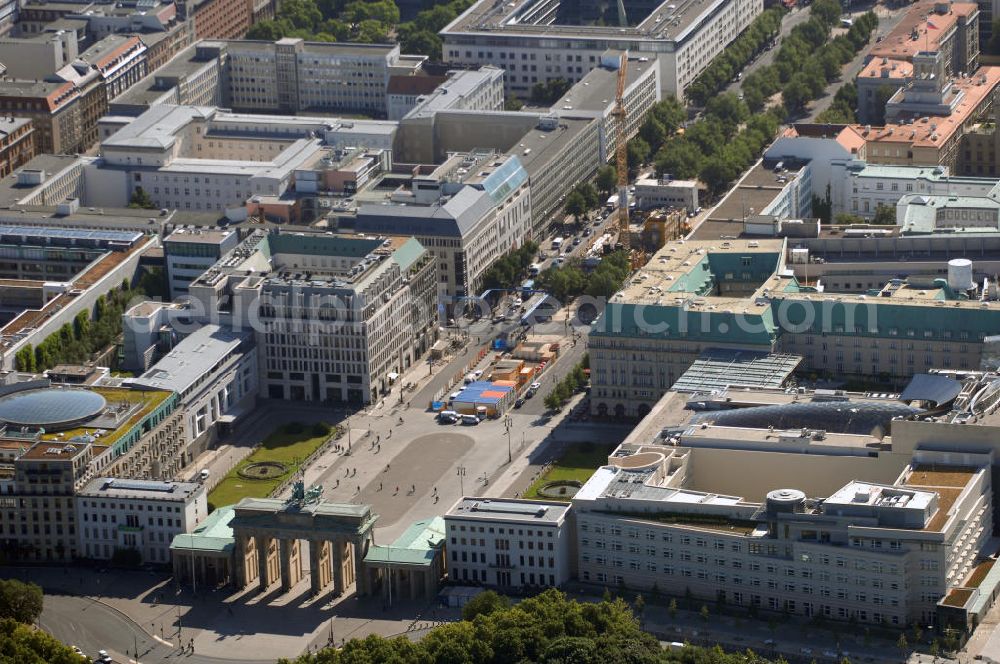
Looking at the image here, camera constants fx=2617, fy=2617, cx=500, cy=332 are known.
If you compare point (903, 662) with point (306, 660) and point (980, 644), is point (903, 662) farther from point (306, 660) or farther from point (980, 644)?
point (306, 660)

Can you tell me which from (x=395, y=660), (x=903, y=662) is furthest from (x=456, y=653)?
(x=903, y=662)

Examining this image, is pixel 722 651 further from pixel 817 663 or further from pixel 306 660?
pixel 306 660

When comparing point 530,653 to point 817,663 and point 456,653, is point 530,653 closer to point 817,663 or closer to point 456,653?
point 456,653

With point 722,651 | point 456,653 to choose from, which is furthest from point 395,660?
point 722,651

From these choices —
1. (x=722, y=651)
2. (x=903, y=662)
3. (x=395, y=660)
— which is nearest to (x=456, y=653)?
(x=395, y=660)

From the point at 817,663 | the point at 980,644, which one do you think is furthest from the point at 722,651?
the point at 980,644

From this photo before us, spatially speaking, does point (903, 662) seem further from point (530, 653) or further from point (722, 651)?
point (530, 653)
